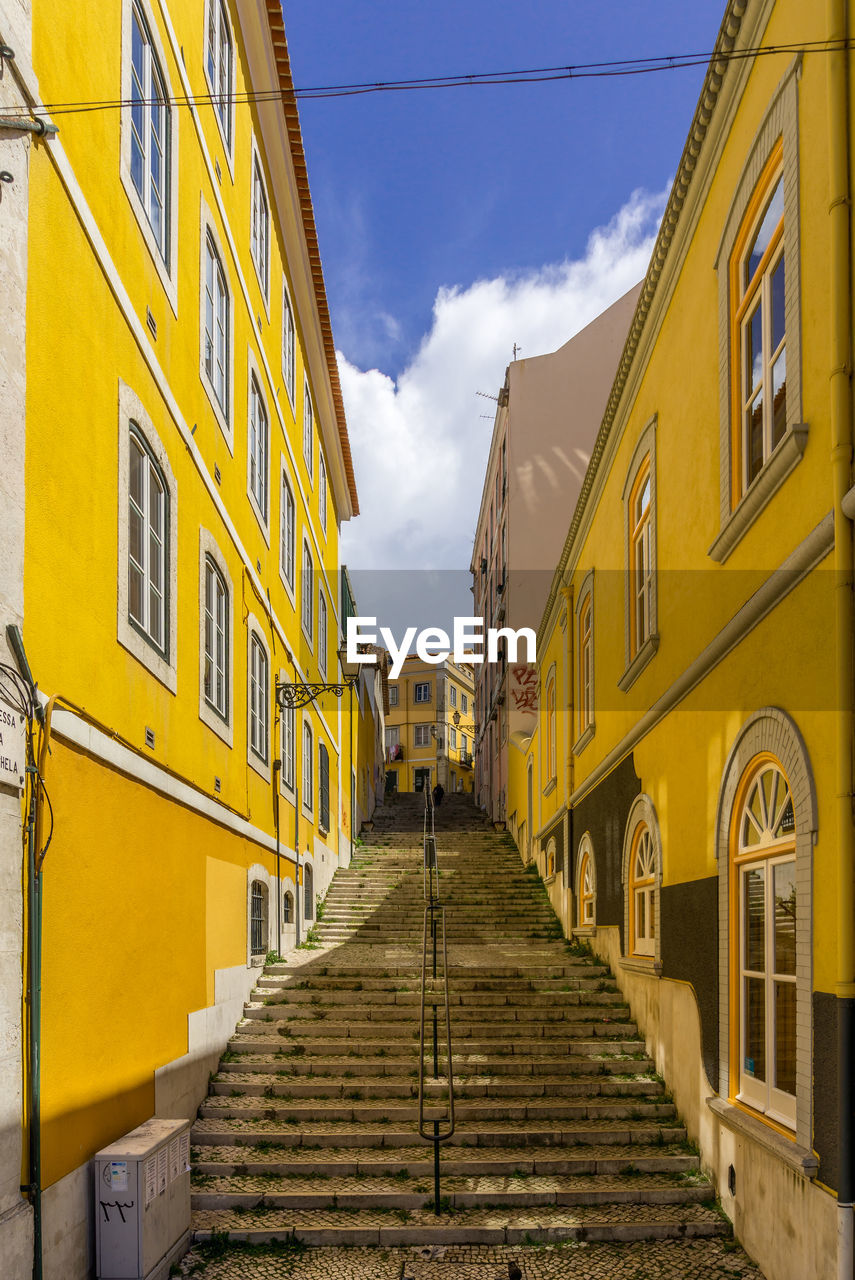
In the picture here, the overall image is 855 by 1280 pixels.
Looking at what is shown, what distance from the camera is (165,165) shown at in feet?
26.3

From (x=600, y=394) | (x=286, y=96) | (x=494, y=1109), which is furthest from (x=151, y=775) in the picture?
(x=600, y=394)

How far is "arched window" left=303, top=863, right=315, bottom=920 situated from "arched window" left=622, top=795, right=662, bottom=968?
219 inches

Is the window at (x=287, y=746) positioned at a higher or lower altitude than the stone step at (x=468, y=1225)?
higher

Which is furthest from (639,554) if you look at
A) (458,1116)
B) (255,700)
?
(458,1116)

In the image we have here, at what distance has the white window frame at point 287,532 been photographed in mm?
14391

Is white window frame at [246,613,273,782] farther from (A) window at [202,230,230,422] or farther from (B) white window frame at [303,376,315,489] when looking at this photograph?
(B) white window frame at [303,376,315,489]

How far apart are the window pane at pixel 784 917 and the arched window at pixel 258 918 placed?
6526 millimetres

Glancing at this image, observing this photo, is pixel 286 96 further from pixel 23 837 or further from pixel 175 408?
pixel 23 837

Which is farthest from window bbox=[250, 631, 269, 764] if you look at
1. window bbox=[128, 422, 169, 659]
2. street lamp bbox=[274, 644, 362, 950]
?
window bbox=[128, 422, 169, 659]

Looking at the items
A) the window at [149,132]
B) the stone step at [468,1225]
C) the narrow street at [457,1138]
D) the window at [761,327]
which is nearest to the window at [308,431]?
the narrow street at [457,1138]

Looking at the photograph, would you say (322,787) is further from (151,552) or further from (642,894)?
(151,552)

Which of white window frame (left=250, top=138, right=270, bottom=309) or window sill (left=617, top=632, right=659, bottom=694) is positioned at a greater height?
white window frame (left=250, top=138, right=270, bottom=309)

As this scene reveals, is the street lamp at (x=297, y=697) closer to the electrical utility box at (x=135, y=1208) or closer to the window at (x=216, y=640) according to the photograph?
the window at (x=216, y=640)

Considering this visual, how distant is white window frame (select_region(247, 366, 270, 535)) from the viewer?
38.7 feet
